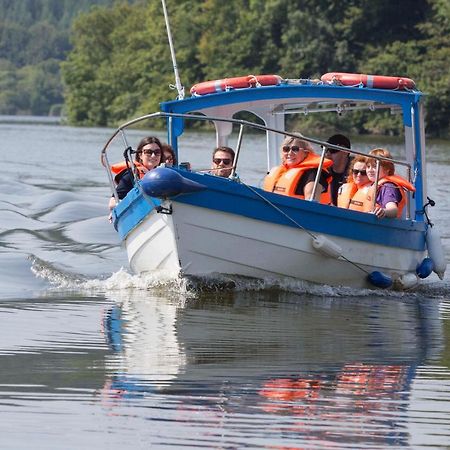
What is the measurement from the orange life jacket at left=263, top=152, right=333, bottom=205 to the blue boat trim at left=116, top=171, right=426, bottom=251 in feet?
1.51

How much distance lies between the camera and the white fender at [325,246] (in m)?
12.4

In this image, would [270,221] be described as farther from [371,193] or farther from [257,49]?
[257,49]

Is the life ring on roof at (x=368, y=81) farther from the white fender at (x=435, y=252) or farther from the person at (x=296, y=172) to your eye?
the white fender at (x=435, y=252)

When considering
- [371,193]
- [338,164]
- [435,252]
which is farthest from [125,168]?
[435,252]

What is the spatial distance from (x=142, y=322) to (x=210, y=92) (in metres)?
3.34

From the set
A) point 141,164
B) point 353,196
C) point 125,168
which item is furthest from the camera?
point 125,168

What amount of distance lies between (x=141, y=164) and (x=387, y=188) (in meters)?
2.33

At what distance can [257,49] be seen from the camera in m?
80.9

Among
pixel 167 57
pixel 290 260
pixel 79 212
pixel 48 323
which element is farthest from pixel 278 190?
pixel 167 57

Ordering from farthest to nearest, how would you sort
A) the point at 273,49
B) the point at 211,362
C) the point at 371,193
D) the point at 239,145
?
1. the point at 273,49
2. the point at 371,193
3. the point at 239,145
4. the point at 211,362

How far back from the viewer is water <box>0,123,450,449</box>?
7254mm

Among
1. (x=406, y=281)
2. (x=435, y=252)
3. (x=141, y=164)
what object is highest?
(x=141, y=164)

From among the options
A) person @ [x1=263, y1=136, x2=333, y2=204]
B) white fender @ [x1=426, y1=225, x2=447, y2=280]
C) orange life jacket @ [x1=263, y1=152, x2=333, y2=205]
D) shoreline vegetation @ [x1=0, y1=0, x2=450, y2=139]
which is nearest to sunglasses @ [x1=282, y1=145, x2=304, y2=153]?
person @ [x1=263, y1=136, x2=333, y2=204]

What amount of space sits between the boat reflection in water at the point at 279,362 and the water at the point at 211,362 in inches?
0.5
